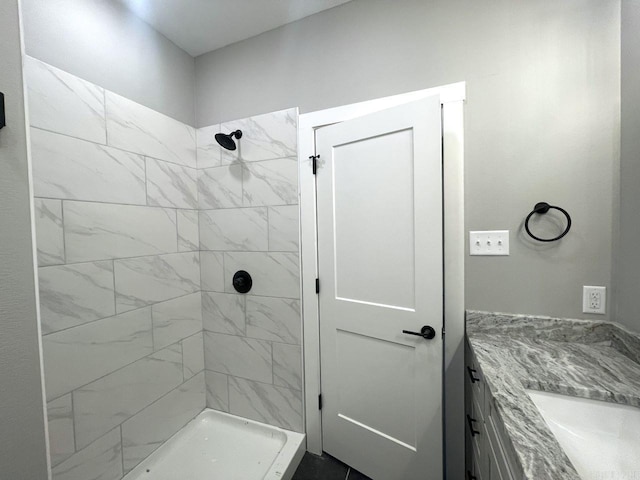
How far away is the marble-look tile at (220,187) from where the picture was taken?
169 centimetres

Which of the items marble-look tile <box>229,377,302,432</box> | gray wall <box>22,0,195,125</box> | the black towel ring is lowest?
marble-look tile <box>229,377,302,432</box>

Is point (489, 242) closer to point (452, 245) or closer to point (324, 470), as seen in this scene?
point (452, 245)

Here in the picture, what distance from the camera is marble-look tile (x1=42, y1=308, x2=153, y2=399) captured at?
43.0 inches

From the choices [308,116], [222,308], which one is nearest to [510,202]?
[308,116]

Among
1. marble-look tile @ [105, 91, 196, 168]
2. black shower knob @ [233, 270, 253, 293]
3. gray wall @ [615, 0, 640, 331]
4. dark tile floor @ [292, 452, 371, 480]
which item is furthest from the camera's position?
black shower knob @ [233, 270, 253, 293]

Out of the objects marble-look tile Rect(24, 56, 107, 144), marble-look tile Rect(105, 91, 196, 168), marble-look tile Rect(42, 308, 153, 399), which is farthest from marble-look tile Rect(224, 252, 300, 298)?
marble-look tile Rect(24, 56, 107, 144)

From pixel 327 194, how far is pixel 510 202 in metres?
0.92

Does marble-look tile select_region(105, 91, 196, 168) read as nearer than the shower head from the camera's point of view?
Yes

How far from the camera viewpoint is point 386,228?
52.2 inches

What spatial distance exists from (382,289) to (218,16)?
188 centimetres

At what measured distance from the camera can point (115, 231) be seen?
1.32 metres

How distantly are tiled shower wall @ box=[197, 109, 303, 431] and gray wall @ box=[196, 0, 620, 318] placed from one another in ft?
2.13

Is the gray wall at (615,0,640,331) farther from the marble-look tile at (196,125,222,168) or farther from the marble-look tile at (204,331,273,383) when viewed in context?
the marble-look tile at (196,125,222,168)

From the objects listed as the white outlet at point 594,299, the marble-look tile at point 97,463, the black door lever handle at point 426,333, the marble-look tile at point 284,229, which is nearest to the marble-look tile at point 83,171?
the marble-look tile at point 284,229
